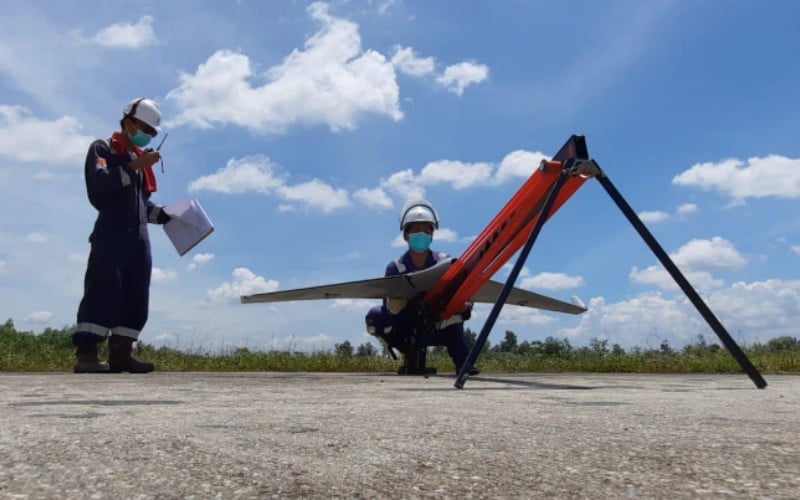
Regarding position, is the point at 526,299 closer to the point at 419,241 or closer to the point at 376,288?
the point at 419,241

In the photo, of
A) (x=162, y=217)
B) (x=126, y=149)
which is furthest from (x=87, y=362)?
(x=126, y=149)

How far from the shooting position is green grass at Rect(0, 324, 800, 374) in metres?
5.93

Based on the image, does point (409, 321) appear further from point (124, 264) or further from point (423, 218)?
point (124, 264)

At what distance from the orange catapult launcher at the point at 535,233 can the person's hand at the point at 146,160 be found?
Answer: 2321 millimetres

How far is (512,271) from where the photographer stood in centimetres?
324

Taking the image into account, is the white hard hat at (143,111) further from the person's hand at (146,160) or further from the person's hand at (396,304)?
the person's hand at (396,304)

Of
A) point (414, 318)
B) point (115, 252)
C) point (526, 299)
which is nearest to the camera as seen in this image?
point (115, 252)

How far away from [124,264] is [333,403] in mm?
2954

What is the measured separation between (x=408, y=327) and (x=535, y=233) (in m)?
2.17

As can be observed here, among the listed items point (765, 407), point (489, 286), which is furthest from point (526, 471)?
point (489, 286)

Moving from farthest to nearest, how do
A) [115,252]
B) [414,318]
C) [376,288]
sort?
[414,318] < [376,288] < [115,252]

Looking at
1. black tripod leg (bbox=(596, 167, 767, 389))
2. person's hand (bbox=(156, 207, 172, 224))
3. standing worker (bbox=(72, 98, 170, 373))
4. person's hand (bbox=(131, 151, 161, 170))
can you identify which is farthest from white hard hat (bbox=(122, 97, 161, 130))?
black tripod leg (bbox=(596, 167, 767, 389))

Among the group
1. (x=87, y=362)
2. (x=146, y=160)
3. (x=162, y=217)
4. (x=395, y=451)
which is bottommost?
(x=395, y=451)

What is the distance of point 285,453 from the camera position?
4.19ft
